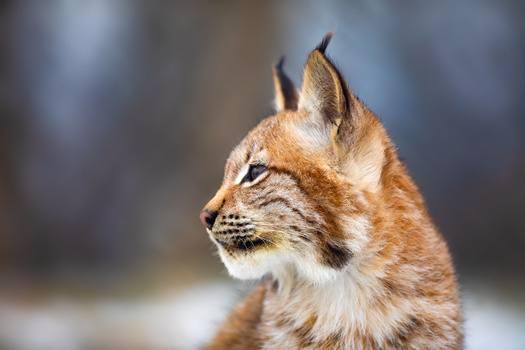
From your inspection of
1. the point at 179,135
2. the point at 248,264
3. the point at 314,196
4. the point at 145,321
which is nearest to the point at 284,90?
the point at 314,196

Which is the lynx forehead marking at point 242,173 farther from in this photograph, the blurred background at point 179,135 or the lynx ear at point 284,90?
the blurred background at point 179,135

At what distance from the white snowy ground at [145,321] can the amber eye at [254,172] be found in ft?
4.48

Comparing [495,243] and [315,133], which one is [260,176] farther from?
[495,243]

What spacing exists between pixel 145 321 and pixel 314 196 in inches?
87.8

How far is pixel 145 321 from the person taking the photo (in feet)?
10.7

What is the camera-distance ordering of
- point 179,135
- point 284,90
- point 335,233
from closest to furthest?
point 335,233, point 284,90, point 179,135

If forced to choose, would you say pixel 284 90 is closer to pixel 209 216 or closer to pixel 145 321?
pixel 209 216

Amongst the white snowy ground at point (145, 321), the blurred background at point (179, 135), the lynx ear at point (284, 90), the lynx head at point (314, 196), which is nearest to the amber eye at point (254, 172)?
the lynx head at point (314, 196)

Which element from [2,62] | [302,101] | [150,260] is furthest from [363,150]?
[2,62]

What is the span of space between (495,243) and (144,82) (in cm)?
→ 258

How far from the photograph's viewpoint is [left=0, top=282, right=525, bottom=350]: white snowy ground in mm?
2932

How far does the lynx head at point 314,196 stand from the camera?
1429 millimetres

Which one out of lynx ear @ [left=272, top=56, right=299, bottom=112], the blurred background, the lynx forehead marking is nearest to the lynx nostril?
the lynx forehead marking

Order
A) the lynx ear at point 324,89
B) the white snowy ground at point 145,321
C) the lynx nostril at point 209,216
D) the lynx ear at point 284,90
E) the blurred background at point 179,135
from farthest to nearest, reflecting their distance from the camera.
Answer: the blurred background at point 179,135, the white snowy ground at point 145,321, the lynx ear at point 284,90, the lynx nostril at point 209,216, the lynx ear at point 324,89
